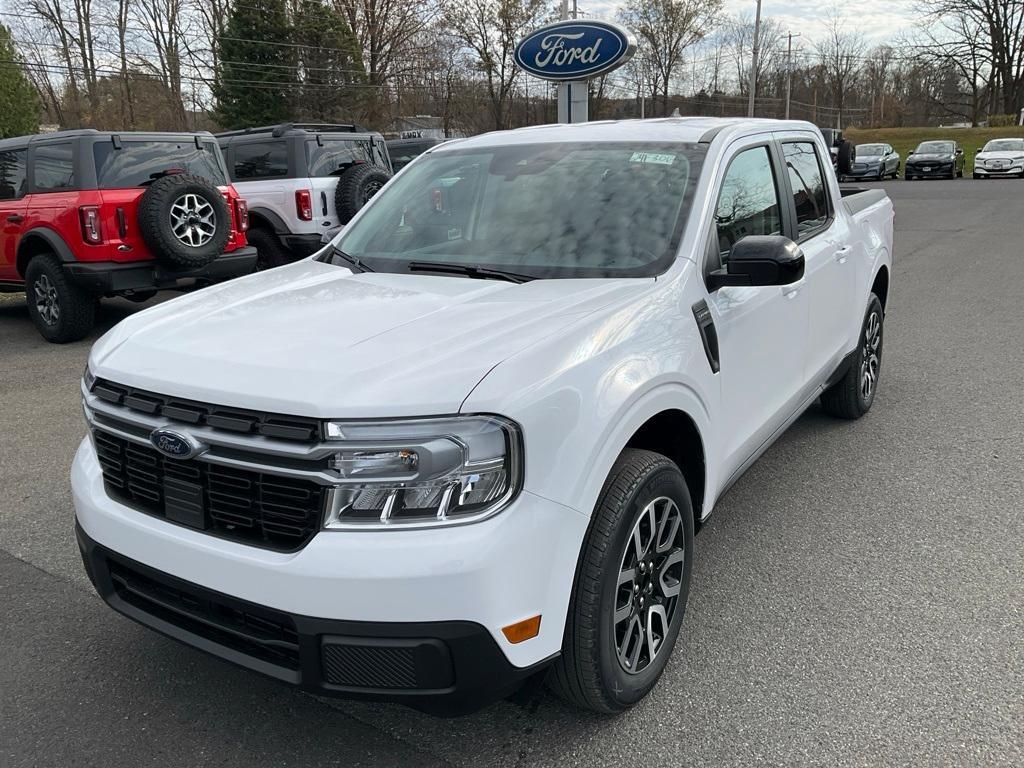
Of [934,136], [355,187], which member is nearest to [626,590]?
[355,187]

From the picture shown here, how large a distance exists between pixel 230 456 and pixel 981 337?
7.21 metres

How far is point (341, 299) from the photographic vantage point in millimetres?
2861

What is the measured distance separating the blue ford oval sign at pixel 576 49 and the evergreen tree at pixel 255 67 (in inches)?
1084

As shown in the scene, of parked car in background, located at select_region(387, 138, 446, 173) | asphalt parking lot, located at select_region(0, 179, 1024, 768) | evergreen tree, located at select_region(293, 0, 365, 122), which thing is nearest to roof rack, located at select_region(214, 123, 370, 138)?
parked car in background, located at select_region(387, 138, 446, 173)

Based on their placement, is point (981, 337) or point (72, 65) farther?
point (72, 65)

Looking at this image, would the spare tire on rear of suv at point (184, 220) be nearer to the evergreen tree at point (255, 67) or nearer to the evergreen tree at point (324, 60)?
the evergreen tree at point (255, 67)

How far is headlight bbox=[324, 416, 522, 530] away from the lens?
2.00m

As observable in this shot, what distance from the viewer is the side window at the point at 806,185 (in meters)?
4.07

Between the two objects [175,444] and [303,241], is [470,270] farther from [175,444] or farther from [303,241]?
[303,241]

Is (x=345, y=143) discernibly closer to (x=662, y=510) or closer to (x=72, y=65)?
(x=662, y=510)

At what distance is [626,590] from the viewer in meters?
2.49

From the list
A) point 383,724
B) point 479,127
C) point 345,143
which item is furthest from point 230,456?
point 479,127

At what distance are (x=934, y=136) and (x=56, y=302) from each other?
60.0m

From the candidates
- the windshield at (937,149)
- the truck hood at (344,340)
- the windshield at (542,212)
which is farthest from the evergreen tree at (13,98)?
the windshield at (937,149)
